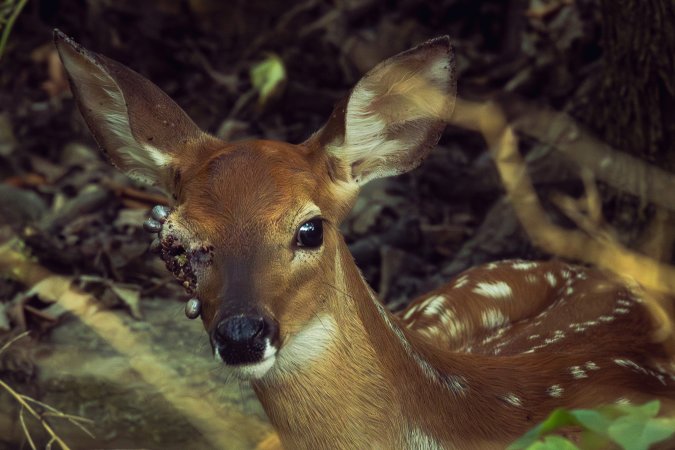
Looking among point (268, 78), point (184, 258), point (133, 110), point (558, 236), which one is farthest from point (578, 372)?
point (268, 78)

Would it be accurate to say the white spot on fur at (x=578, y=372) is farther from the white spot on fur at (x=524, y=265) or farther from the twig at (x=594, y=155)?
the twig at (x=594, y=155)

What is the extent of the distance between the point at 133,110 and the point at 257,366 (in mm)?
1028

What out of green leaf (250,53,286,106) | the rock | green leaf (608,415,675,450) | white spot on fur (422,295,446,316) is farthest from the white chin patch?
green leaf (250,53,286,106)

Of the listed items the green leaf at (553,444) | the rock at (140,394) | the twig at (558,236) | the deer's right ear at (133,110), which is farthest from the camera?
the twig at (558,236)

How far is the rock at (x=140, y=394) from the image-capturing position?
4586 mm

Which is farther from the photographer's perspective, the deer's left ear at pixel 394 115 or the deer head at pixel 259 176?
the deer's left ear at pixel 394 115

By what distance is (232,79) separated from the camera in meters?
7.84

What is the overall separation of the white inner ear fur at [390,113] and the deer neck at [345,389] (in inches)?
15.1

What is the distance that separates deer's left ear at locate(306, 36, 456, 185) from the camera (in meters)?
3.51

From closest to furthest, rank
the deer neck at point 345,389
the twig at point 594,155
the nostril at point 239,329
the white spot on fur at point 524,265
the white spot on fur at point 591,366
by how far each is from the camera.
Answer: the nostril at point 239,329
the deer neck at point 345,389
the white spot on fur at point 591,366
the white spot on fur at point 524,265
the twig at point 594,155

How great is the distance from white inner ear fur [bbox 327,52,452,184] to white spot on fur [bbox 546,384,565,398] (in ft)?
2.86

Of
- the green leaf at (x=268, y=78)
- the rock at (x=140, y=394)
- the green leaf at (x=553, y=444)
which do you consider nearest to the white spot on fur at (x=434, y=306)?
the rock at (x=140, y=394)

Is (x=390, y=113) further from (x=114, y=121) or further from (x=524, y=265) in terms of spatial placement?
(x=524, y=265)

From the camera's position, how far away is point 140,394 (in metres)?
4.88
